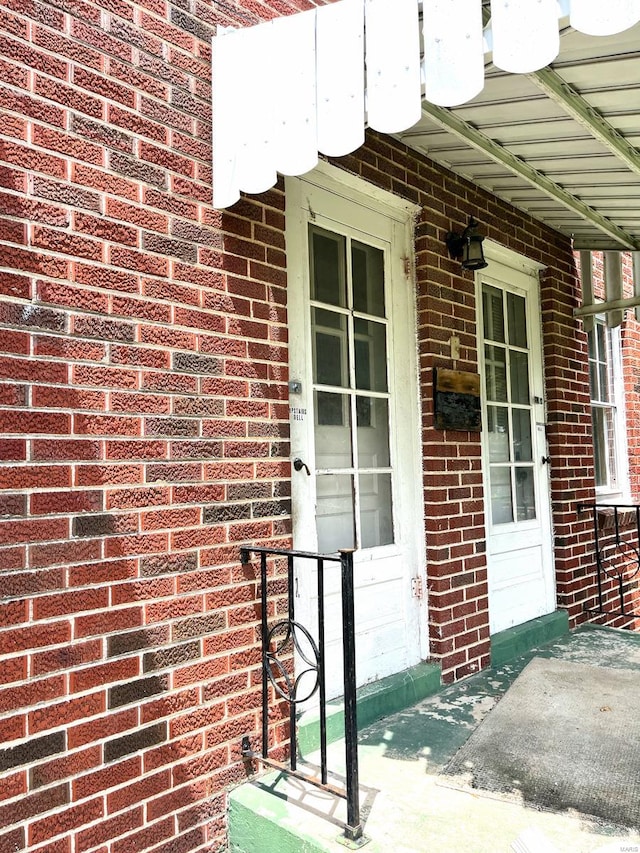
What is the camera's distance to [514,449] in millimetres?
4363

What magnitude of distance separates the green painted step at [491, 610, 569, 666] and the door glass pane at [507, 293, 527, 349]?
1937 millimetres

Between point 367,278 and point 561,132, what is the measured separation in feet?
3.70

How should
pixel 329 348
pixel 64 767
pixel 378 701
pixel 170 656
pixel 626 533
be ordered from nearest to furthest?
pixel 64 767 → pixel 170 656 → pixel 378 701 → pixel 329 348 → pixel 626 533

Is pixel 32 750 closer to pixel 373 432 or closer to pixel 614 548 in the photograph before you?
pixel 373 432

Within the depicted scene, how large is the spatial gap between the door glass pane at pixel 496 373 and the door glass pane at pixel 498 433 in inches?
3.2

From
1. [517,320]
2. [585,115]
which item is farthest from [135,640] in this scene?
[517,320]

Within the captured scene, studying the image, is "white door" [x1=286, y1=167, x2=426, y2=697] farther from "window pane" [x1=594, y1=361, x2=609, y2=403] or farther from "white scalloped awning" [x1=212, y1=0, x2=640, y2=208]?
"window pane" [x1=594, y1=361, x2=609, y2=403]

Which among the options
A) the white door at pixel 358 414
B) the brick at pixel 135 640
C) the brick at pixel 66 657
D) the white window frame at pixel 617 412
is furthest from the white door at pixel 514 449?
the brick at pixel 66 657

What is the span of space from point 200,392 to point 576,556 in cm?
364

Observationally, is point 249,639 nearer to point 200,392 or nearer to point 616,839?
point 200,392

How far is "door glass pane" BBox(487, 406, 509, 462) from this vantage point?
4133 millimetres

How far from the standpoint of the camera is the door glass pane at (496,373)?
163 inches

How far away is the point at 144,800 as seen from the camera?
6.40ft

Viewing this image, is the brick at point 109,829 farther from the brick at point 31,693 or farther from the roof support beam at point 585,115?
the roof support beam at point 585,115
